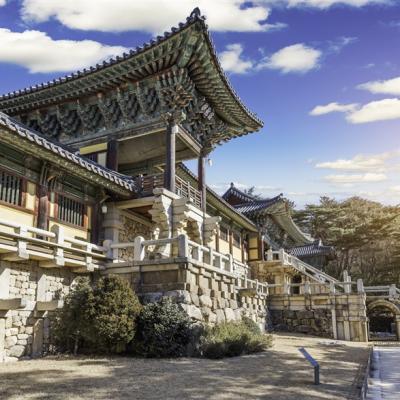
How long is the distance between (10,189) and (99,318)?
5.17m

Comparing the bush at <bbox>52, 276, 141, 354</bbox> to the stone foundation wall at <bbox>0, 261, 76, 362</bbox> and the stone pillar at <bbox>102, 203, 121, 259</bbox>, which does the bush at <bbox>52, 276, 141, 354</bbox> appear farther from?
the stone pillar at <bbox>102, 203, 121, 259</bbox>

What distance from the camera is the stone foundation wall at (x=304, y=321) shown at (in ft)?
87.6

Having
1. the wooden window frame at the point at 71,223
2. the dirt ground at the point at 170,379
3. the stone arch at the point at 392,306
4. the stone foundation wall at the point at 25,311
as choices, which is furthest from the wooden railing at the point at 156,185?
the stone arch at the point at 392,306

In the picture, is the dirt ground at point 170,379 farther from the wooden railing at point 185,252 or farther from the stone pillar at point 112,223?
the stone pillar at point 112,223

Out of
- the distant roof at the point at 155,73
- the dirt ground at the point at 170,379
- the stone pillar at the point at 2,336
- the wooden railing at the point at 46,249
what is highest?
the distant roof at the point at 155,73

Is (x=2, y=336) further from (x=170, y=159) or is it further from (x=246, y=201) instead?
(x=246, y=201)

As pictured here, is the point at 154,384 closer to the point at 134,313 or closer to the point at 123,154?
the point at 134,313

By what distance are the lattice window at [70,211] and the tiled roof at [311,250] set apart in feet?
108

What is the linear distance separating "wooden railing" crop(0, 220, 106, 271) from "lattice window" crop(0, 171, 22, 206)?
867 mm

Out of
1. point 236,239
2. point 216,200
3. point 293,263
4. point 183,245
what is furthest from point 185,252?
point 293,263

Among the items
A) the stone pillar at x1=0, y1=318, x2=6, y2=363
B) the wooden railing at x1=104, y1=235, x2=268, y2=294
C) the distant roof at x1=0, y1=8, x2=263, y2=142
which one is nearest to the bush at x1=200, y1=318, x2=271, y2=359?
the wooden railing at x1=104, y1=235, x2=268, y2=294

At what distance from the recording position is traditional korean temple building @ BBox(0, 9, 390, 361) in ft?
42.0

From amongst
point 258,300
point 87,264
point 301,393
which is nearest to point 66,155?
point 87,264

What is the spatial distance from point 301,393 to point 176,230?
11.3 m
